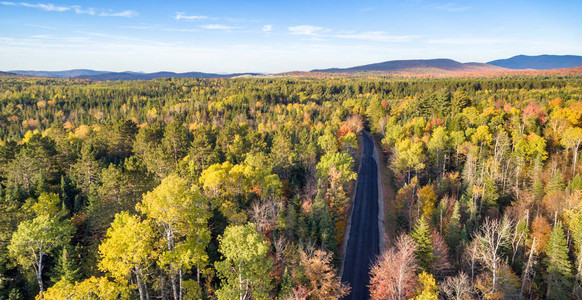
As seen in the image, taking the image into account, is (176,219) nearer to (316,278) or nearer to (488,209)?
(316,278)

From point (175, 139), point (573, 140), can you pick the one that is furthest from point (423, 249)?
point (175, 139)

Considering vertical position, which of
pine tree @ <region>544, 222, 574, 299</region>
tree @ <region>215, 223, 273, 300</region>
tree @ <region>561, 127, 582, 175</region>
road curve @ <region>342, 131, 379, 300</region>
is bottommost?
road curve @ <region>342, 131, 379, 300</region>

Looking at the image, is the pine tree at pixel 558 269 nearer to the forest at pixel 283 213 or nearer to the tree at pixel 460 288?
the forest at pixel 283 213

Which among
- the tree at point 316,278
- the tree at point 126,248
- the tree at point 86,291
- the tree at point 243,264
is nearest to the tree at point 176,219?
the tree at point 126,248

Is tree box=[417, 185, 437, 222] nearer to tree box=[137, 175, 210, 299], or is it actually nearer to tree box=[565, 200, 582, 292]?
tree box=[565, 200, 582, 292]

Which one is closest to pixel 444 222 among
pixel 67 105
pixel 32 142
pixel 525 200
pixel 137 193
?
pixel 525 200

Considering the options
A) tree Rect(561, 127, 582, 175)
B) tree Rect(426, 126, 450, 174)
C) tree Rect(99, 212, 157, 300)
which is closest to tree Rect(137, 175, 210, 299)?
tree Rect(99, 212, 157, 300)

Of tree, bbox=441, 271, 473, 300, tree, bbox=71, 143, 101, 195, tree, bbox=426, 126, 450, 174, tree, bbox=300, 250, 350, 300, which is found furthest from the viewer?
tree, bbox=426, 126, 450, 174
